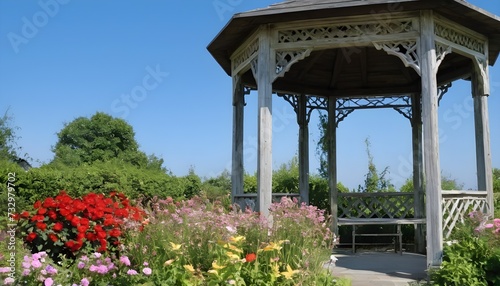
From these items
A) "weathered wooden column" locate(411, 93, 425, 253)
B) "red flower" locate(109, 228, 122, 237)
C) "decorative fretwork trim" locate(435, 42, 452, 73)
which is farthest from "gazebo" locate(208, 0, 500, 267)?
"red flower" locate(109, 228, 122, 237)

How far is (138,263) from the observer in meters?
4.83

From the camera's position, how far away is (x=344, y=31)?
640 cm

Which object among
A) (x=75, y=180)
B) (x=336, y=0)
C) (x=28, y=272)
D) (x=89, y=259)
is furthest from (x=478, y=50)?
(x=75, y=180)

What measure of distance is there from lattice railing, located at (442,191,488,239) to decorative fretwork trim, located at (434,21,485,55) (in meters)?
2.08

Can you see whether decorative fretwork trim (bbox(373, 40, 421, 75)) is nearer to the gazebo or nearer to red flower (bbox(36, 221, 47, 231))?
the gazebo

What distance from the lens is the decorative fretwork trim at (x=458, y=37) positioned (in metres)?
6.29

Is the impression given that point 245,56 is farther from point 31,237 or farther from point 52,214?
point 31,237

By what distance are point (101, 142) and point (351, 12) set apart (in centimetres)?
2604

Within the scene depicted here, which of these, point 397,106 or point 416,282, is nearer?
point 416,282

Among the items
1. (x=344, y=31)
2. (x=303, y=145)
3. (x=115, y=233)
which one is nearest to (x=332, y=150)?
(x=303, y=145)

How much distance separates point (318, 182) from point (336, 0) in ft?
19.6

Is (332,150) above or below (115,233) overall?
above

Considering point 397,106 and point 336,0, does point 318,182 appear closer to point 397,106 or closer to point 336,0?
point 397,106

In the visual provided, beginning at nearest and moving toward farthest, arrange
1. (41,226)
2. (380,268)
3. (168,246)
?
1. (168,246)
2. (41,226)
3. (380,268)
